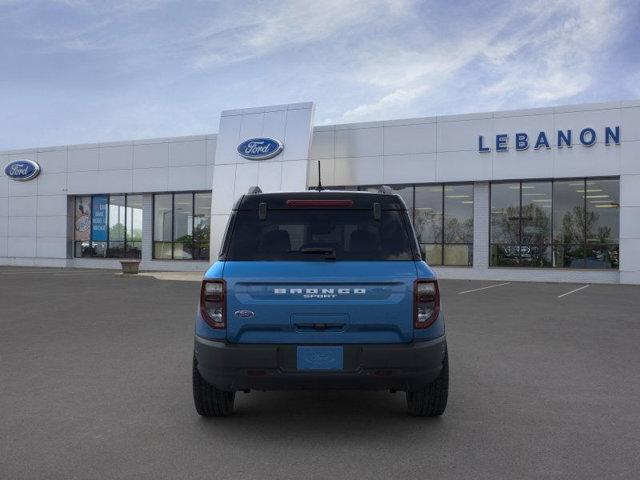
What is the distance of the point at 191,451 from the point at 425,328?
188 centimetres

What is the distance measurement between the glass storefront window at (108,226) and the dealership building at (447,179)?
13 cm

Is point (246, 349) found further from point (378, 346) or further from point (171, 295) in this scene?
point (171, 295)

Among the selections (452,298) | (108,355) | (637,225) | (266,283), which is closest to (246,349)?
(266,283)

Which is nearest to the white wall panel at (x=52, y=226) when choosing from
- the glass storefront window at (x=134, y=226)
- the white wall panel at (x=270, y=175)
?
the glass storefront window at (x=134, y=226)

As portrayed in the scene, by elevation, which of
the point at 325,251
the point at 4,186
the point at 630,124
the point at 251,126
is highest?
the point at 251,126

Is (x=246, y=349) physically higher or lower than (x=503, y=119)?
lower

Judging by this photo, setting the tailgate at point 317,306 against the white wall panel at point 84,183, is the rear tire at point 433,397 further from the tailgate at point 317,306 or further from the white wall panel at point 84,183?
the white wall panel at point 84,183

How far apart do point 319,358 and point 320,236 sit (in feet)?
3.11

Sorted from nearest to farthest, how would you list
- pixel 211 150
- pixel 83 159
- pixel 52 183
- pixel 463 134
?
pixel 463 134 → pixel 211 150 → pixel 83 159 → pixel 52 183

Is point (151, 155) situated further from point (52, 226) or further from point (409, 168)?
point (409, 168)

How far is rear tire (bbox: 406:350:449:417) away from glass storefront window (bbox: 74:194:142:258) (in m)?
29.0

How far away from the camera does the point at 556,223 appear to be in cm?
2456

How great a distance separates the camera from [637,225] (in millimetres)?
22875

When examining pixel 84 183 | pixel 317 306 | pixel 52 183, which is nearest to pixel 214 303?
pixel 317 306
